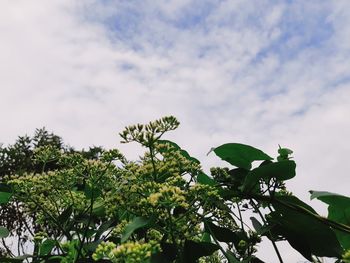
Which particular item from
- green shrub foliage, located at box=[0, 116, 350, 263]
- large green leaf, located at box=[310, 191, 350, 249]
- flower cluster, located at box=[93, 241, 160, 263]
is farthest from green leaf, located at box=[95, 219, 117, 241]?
large green leaf, located at box=[310, 191, 350, 249]

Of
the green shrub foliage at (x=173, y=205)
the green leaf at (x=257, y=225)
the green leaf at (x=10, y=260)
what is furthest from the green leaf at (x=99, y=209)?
the green leaf at (x=257, y=225)

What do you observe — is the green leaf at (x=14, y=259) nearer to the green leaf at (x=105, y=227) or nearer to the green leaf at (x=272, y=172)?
the green leaf at (x=105, y=227)

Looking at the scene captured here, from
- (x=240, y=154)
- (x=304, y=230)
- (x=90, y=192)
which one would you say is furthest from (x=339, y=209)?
(x=90, y=192)

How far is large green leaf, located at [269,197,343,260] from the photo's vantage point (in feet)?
5.56

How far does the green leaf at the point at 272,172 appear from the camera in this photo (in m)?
1.74

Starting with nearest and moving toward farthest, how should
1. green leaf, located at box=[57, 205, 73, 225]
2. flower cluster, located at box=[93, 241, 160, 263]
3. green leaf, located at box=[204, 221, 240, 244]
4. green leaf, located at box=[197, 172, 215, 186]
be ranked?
flower cluster, located at box=[93, 241, 160, 263] < green leaf, located at box=[204, 221, 240, 244] < green leaf, located at box=[57, 205, 73, 225] < green leaf, located at box=[197, 172, 215, 186]

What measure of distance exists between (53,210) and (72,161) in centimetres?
23

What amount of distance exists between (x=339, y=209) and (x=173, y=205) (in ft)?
2.05

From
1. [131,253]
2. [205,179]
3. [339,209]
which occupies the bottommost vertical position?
[131,253]

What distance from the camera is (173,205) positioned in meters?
1.51

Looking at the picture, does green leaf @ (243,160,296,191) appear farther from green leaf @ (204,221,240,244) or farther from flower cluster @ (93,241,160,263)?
flower cluster @ (93,241,160,263)

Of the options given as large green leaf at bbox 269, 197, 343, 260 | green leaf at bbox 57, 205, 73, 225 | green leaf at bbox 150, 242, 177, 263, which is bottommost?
green leaf at bbox 150, 242, 177, 263

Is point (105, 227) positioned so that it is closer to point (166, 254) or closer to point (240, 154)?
point (166, 254)

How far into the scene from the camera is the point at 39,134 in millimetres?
22484
